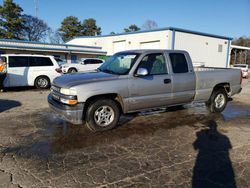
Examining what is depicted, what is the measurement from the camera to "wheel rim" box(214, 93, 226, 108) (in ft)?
25.1

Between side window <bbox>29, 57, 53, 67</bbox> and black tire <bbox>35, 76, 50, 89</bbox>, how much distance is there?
0.71 metres

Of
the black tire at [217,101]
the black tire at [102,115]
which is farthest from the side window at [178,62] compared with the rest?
the black tire at [102,115]

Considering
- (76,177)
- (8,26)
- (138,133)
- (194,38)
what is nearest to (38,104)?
(138,133)

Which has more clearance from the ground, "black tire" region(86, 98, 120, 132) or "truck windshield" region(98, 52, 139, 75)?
"truck windshield" region(98, 52, 139, 75)

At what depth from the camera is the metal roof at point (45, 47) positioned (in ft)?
85.5

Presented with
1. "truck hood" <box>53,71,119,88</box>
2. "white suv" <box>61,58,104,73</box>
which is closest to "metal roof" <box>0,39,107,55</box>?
"white suv" <box>61,58,104,73</box>

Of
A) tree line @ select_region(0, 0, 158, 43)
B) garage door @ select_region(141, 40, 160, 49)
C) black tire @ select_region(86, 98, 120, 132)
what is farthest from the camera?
tree line @ select_region(0, 0, 158, 43)

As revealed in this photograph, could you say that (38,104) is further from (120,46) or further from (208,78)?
(120,46)

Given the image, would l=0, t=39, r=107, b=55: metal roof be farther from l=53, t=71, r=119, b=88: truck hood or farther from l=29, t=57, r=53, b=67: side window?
l=53, t=71, r=119, b=88: truck hood

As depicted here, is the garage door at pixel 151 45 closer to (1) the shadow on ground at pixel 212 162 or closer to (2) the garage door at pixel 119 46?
(2) the garage door at pixel 119 46

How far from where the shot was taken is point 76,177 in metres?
3.49

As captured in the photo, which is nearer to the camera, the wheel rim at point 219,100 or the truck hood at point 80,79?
the truck hood at point 80,79

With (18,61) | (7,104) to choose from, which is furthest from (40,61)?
(7,104)

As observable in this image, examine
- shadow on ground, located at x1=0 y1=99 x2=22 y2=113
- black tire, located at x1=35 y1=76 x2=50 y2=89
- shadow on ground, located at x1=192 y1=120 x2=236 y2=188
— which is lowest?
shadow on ground, located at x1=192 y1=120 x2=236 y2=188
